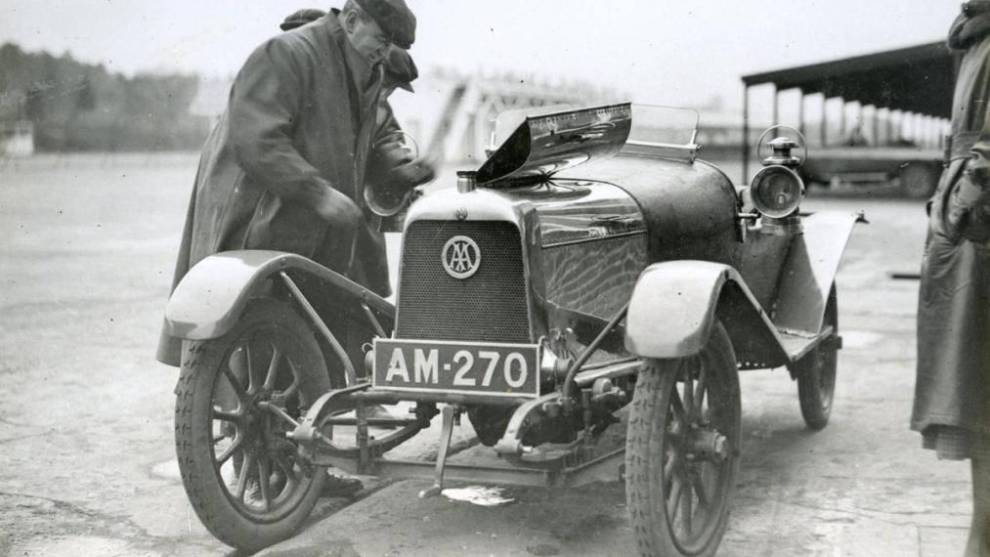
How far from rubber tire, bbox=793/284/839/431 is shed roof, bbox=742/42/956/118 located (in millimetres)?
5762

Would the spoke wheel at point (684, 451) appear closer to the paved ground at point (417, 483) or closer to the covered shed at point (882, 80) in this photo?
the paved ground at point (417, 483)

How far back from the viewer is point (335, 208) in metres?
3.89

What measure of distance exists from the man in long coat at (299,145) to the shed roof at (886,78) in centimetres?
767

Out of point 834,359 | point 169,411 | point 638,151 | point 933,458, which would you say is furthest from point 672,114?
point 169,411

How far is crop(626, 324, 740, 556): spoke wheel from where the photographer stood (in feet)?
10.2

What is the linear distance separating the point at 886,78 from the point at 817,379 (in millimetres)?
8744

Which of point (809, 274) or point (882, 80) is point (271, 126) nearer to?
point (809, 274)

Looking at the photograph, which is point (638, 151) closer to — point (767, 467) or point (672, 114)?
point (672, 114)

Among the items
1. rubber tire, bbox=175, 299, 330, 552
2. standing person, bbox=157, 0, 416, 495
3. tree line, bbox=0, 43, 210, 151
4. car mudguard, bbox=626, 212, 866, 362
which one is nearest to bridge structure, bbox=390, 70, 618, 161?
standing person, bbox=157, 0, 416, 495

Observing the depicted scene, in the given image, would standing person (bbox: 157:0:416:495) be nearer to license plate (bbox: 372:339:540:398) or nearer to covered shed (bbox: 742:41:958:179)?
license plate (bbox: 372:339:540:398)

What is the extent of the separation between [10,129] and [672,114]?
3.14 m

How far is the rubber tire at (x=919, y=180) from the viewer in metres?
23.1

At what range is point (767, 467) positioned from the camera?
4.64 meters

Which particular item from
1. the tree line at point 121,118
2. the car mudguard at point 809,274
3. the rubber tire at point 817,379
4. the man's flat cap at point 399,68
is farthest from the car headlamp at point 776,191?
the tree line at point 121,118
